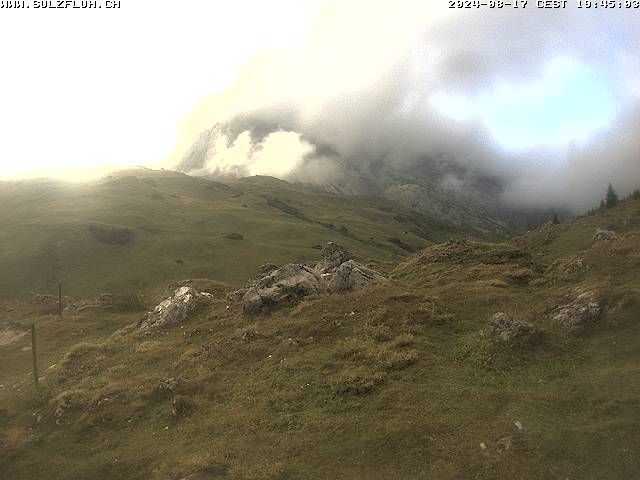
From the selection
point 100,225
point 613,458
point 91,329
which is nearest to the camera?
point 613,458

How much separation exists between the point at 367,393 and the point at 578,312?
13.0 meters

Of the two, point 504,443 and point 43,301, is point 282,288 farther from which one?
point 43,301

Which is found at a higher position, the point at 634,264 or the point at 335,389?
the point at 634,264

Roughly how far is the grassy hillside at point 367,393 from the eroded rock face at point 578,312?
0.54 m

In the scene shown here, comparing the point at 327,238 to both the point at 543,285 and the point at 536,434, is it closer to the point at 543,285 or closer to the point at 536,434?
the point at 543,285

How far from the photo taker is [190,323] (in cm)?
4841

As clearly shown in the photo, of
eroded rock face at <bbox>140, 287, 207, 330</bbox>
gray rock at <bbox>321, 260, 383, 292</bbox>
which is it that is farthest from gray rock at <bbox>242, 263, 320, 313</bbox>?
eroded rock face at <bbox>140, 287, 207, 330</bbox>

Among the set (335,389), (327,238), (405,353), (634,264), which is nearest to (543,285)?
(634,264)

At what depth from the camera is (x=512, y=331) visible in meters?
27.8


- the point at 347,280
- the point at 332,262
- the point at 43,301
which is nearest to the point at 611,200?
the point at 332,262

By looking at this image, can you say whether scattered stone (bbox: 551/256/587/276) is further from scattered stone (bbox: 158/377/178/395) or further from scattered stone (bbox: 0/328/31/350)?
scattered stone (bbox: 0/328/31/350)

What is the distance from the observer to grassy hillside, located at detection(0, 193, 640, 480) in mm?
19766

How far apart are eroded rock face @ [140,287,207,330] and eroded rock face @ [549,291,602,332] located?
33.4m

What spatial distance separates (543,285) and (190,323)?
102ft
